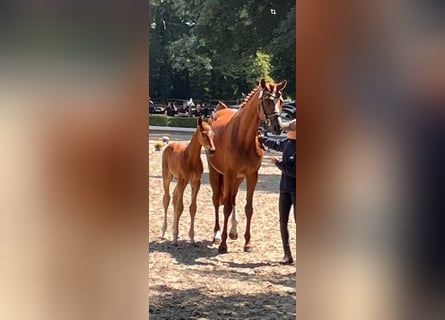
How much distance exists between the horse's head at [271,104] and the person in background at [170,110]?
4.31 m

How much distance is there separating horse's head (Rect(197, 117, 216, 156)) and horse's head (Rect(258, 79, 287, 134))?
42cm

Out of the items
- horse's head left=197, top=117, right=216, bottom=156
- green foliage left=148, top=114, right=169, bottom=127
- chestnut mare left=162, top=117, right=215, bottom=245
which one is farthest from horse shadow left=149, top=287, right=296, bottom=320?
green foliage left=148, top=114, right=169, bottom=127

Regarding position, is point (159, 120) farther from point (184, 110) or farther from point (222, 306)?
point (222, 306)

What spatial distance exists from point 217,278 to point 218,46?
4025 millimetres

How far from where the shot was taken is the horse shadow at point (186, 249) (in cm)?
377

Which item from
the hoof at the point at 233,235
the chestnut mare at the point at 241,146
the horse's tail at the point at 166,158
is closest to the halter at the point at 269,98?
the chestnut mare at the point at 241,146

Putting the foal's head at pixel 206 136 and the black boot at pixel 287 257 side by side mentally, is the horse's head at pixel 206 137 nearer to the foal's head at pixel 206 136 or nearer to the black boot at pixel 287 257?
the foal's head at pixel 206 136

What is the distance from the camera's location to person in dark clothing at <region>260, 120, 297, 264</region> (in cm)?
307

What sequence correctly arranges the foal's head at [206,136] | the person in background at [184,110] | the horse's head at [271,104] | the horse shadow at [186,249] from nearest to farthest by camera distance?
the horse's head at [271,104] < the foal's head at [206,136] < the horse shadow at [186,249] < the person in background at [184,110]

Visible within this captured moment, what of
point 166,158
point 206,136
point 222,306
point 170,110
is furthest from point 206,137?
point 170,110

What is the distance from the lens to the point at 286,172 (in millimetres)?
3145
